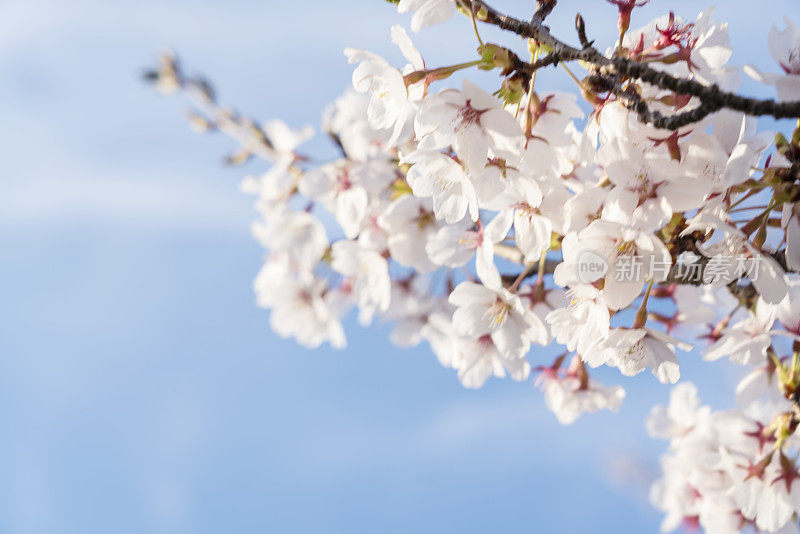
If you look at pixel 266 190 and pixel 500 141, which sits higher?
pixel 266 190

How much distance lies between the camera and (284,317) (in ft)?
11.3

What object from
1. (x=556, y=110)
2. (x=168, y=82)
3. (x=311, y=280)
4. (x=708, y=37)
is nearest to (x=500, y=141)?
(x=556, y=110)

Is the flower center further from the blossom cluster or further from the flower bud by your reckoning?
the flower bud

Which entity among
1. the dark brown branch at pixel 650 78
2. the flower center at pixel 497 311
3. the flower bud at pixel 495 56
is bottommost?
the flower center at pixel 497 311

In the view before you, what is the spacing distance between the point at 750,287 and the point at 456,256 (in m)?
1.00

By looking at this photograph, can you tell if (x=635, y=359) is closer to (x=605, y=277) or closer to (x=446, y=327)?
(x=605, y=277)

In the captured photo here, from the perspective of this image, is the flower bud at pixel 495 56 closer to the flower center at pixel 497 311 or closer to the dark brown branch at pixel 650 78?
the dark brown branch at pixel 650 78

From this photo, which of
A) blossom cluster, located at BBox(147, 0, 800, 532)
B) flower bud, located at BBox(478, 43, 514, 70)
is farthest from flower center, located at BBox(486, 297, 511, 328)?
flower bud, located at BBox(478, 43, 514, 70)

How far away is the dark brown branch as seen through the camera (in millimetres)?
1179

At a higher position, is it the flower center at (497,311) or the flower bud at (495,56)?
the flower bud at (495,56)

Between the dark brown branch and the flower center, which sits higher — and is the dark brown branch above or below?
above

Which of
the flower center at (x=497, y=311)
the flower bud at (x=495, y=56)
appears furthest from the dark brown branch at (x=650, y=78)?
the flower center at (x=497, y=311)

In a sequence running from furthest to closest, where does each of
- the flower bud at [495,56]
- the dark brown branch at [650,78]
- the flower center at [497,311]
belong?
the flower center at [497,311] < the flower bud at [495,56] < the dark brown branch at [650,78]

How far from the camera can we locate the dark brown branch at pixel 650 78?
118 cm
